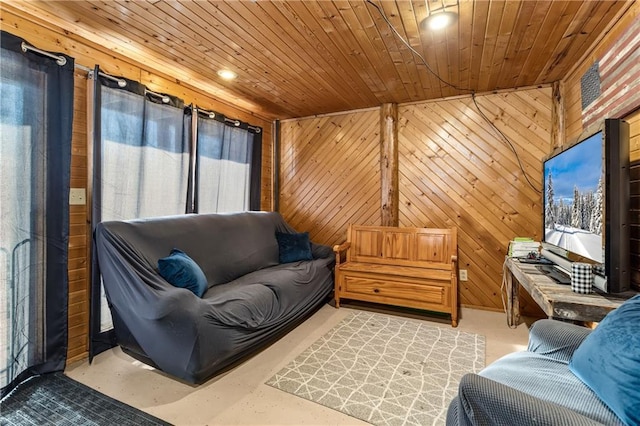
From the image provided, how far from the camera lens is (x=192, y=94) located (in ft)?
11.0

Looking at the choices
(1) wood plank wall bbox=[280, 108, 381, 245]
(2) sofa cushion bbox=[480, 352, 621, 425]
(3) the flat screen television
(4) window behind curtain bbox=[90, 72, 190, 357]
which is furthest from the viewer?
(1) wood plank wall bbox=[280, 108, 381, 245]

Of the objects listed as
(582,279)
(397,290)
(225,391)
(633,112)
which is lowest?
(225,391)

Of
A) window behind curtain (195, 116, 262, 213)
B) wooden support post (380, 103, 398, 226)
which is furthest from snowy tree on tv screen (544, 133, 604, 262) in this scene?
window behind curtain (195, 116, 262, 213)

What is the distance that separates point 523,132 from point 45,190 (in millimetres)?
4272

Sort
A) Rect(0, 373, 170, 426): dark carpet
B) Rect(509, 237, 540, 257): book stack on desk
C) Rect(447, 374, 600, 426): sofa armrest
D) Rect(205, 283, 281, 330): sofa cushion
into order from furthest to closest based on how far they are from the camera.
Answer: Rect(509, 237, 540, 257): book stack on desk
Rect(205, 283, 281, 330): sofa cushion
Rect(0, 373, 170, 426): dark carpet
Rect(447, 374, 600, 426): sofa armrest

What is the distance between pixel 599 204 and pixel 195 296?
8.05 feet

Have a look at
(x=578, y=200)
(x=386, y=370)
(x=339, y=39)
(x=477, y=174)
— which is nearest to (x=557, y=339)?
(x=578, y=200)

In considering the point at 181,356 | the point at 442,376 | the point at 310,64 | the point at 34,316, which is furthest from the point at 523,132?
the point at 34,316

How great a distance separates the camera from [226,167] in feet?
12.3

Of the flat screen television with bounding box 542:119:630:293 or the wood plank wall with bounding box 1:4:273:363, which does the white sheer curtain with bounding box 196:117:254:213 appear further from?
the flat screen television with bounding box 542:119:630:293

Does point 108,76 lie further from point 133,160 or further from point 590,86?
point 590,86

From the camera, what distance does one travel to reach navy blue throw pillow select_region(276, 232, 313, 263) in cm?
367

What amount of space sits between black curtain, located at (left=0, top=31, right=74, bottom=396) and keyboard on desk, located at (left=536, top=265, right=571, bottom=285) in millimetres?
3327

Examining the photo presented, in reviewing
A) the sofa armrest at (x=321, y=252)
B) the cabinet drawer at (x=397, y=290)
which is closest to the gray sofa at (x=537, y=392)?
the cabinet drawer at (x=397, y=290)
